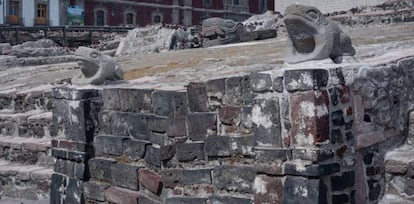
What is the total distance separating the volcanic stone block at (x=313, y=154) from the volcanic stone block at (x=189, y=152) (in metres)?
1.12

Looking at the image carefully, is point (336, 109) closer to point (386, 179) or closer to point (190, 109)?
point (386, 179)

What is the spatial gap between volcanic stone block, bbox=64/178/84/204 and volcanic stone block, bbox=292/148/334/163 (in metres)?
2.66

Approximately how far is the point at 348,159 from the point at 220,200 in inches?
43.4

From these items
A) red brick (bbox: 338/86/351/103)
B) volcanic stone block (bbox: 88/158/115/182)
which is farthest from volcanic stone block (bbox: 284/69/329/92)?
volcanic stone block (bbox: 88/158/115/182)

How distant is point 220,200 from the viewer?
4.84m

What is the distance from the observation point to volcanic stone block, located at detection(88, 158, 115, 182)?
5.84 metres

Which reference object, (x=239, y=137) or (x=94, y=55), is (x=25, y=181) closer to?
(x=94, y=55)

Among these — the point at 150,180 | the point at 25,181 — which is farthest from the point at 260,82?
the point at 25,181

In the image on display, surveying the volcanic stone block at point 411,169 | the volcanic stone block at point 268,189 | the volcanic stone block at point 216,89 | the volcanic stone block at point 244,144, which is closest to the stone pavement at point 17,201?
the volcanic stone block at point 216,89

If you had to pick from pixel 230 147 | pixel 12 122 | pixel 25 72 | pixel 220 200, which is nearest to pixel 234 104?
pixel 230 147

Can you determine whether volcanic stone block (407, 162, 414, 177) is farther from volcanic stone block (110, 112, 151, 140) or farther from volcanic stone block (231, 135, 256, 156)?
volcanic stone block (110, 112, 151, 140)

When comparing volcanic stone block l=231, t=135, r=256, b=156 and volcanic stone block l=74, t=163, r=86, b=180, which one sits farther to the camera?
volcanic stone block l=74, t=163, r=86, b=180

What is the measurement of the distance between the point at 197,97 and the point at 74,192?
1.81 meters

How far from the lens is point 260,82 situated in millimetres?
4355
